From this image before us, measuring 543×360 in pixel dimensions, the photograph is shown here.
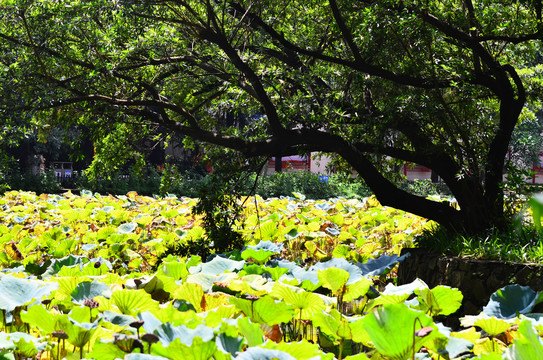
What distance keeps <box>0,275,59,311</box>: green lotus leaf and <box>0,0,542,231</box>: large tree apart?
3.60 meters

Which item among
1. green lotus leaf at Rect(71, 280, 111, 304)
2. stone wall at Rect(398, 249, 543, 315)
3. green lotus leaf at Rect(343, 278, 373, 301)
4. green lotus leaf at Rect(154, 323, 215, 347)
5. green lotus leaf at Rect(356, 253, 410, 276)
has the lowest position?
stone wall at Rect(398, 249, 543, 315)

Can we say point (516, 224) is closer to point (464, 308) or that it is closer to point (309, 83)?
point (464, 308)

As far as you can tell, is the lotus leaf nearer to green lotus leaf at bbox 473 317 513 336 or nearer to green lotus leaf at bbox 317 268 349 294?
green lotus leaf at bbox 317 268 349 294

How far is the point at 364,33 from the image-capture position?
16.1 ft

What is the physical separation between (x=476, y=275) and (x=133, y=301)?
300 centimetres

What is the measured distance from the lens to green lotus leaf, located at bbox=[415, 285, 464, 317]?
170cm

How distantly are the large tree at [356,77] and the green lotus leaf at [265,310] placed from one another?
11.6ft

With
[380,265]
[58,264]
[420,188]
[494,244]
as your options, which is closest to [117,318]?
[58,264]

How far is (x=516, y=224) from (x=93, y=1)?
18.0 feet

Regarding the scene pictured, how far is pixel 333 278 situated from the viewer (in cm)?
185

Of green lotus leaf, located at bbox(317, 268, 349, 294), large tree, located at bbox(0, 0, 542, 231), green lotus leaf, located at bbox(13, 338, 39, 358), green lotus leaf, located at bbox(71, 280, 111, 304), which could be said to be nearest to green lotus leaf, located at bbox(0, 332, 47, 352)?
green lotus leaf, located at bbox(13, 338, 39, 358)

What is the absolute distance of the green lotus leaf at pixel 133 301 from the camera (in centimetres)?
161

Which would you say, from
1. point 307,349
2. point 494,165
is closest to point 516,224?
point 307,349

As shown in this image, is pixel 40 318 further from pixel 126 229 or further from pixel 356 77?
pixel 356 77
